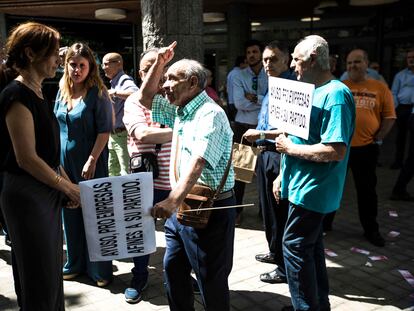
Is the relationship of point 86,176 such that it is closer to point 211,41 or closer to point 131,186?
point 131,186

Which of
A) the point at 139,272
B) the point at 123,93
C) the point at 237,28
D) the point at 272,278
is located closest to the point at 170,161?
the point at 139,272

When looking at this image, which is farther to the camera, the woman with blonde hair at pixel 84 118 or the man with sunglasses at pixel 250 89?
the man with sunglasses at pixel 250 89

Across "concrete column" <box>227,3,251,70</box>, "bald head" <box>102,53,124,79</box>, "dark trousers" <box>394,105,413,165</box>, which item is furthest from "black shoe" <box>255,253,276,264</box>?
"concrete column" <box>227,3,251,70</box>

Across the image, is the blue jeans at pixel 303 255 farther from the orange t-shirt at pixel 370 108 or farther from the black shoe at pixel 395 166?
the black shoe at pixel 395 166

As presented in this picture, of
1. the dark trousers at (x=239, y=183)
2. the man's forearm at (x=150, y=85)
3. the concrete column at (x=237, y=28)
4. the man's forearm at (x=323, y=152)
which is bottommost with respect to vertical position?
the dark trousers at (x=239, y=183)

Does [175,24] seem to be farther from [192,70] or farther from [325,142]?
[325,142]

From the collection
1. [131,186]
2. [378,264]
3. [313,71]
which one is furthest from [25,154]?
[378,264]

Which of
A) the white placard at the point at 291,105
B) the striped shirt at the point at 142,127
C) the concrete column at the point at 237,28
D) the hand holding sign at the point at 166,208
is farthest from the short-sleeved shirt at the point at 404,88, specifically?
the hand holding sign at the point at 166,208

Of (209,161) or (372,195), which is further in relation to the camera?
(372,195)

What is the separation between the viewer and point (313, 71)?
8.71ft

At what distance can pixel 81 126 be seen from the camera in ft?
11.3

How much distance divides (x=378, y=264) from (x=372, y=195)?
81 cm

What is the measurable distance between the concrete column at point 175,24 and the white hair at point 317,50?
198cm

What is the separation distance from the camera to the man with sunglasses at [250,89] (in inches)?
203
